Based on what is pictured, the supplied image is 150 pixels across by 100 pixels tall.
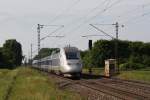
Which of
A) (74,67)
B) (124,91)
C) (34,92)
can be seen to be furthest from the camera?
(74,67)

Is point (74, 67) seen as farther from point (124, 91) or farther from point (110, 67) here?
point (124, 91)

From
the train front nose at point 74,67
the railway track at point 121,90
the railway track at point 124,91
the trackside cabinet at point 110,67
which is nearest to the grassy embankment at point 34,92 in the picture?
the railway track at point 121,90

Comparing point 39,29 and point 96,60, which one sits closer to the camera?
point 39,29

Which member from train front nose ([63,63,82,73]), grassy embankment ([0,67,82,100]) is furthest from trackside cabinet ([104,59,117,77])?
grassy embankment ([0,67,82,100])

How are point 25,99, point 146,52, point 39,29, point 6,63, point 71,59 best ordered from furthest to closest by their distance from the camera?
point 6,63 → point 146,52 → point 39,29 → point 71,59 → point 25,99

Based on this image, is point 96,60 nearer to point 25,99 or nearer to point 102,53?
point 102,53

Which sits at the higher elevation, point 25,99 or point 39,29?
point 39,29

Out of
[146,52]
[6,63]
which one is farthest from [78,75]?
[6,63]

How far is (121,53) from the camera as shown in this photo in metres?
125

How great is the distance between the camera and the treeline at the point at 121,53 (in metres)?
111

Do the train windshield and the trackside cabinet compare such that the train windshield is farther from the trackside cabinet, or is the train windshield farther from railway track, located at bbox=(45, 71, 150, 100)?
railway track, located at bbox=(45, 71, 150, 100)

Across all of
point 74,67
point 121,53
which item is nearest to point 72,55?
point 74,67

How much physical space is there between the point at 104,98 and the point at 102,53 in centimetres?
9108

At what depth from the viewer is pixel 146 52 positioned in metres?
124
